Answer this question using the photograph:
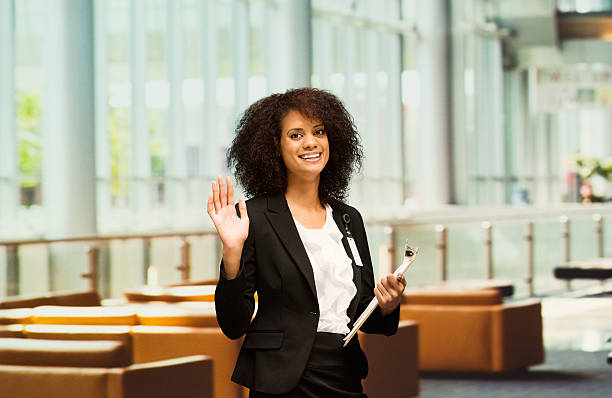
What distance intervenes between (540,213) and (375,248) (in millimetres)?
11528

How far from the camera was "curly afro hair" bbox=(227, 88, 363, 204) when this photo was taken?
2895 mm

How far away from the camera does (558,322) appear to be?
12188 millimetres

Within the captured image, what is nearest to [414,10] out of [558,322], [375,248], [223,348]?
[375,248]

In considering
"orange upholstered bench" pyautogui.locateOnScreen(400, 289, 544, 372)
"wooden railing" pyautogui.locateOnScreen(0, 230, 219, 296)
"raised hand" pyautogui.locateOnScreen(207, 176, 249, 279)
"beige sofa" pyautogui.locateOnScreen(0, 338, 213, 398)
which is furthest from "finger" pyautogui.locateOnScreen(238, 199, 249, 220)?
"wooden railing" pyautogui.locateOnScreen(0, 230, 219, 296)

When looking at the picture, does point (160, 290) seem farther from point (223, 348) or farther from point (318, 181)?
point (318, 181)

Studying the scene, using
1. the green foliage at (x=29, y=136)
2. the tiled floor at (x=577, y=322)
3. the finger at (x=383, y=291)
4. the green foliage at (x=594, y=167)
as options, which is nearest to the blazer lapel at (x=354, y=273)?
the finger at (x=383, y=291)

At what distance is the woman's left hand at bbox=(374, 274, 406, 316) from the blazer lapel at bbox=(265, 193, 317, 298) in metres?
0.16

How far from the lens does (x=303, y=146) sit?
9.37 feet

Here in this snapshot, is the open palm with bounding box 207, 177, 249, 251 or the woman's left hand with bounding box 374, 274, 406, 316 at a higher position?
the open palm with bounding box 207, 177, 249, 251

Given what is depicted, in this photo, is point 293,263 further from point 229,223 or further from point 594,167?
point 594,167

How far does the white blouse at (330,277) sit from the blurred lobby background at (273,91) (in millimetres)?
6818

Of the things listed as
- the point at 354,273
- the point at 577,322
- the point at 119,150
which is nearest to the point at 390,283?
the point at 354,273

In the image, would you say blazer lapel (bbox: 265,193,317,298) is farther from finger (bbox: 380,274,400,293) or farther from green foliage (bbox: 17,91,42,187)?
green foliage (bbox: 17,91,42,187)

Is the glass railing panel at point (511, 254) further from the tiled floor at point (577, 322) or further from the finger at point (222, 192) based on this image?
the finger at point (222, 192)
